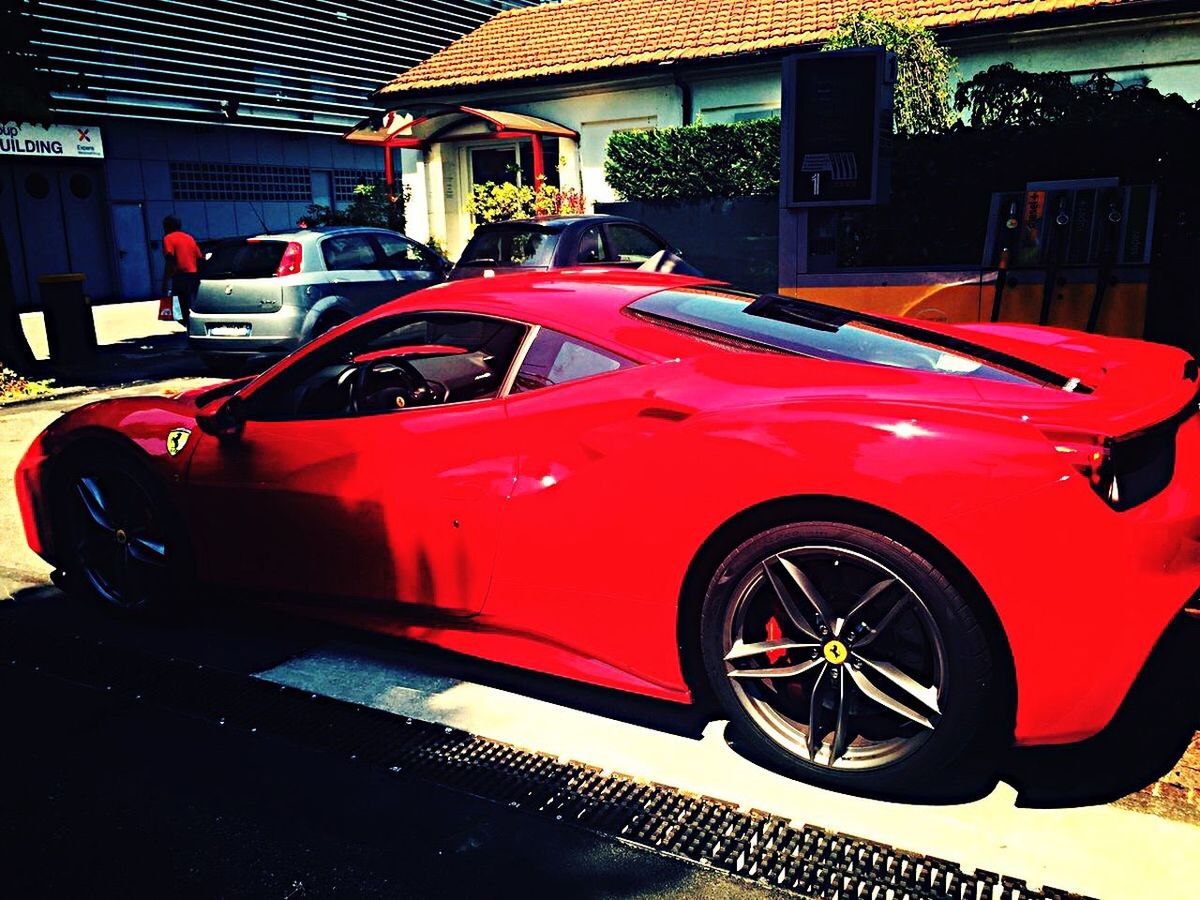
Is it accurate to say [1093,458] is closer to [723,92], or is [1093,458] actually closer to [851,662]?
[851,662]

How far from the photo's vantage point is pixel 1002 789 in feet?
9.48

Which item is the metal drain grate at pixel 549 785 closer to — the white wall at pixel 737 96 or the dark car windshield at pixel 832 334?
the dark car windshield at pixel 832 334

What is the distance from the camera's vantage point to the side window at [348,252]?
448 inches

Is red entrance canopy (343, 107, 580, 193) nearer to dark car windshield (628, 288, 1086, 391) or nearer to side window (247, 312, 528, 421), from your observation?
side window (247, 312, 528, 421)

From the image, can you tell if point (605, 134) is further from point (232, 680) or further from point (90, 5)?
point (232, 680)

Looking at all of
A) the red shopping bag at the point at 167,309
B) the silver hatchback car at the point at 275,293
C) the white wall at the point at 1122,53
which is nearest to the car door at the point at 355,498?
the silver hatchback car at the point at 275,293

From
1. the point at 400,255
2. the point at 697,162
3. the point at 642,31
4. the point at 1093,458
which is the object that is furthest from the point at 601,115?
the point at 1093,458

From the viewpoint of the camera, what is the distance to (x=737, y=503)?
2842 mm

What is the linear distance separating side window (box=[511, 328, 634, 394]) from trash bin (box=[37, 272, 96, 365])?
11075 mm

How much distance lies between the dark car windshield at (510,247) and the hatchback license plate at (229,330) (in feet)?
8.21

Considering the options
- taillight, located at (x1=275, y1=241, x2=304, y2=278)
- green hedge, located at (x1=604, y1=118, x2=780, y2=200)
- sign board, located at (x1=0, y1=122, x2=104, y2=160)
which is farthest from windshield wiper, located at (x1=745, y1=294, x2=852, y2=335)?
sign board, located at (x1=0, y1=122, x2=104, y2=160)

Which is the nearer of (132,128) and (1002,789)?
(1002,789)

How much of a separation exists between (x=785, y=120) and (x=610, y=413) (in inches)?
274

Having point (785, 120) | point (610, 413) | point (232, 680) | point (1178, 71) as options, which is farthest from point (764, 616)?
point (1178, 71)
